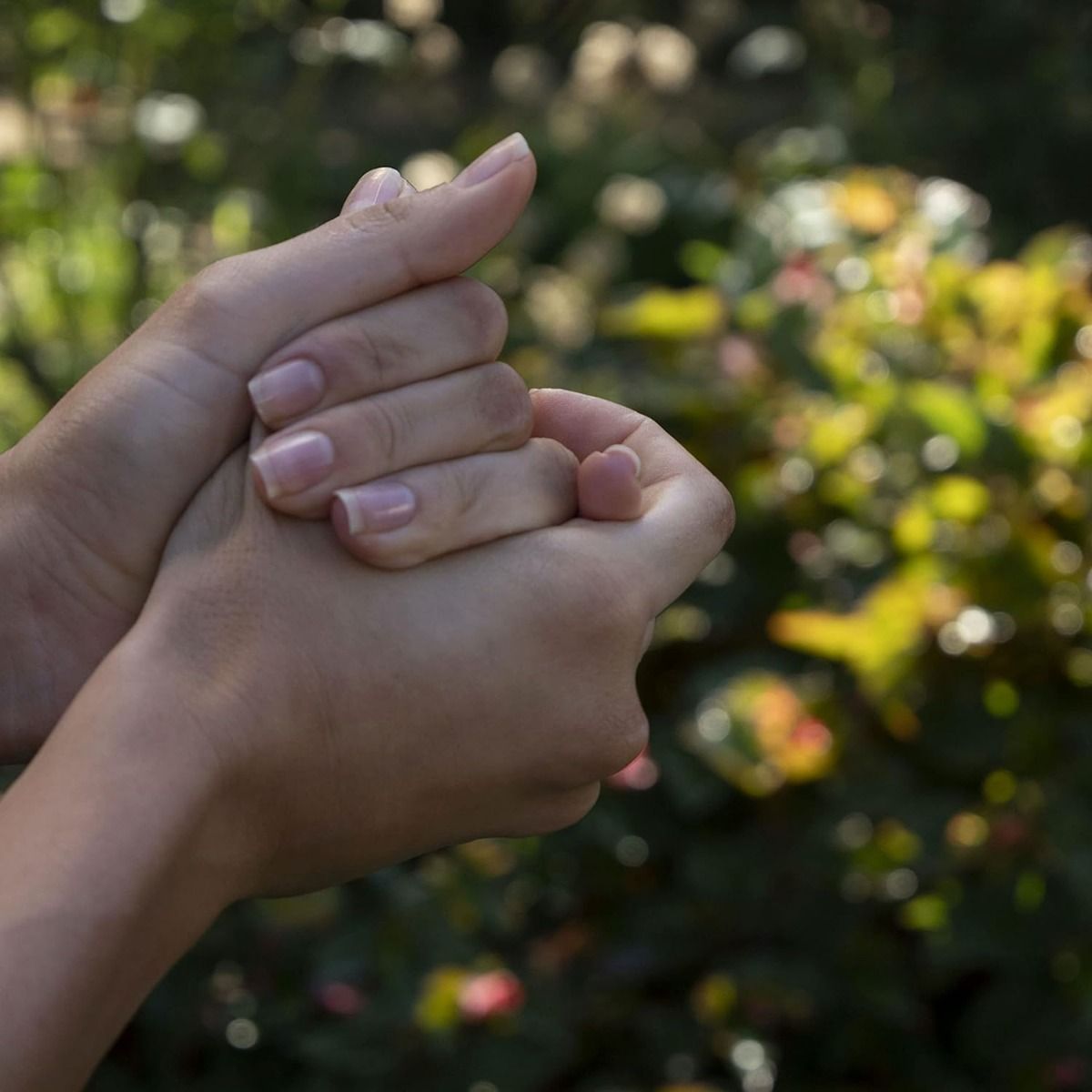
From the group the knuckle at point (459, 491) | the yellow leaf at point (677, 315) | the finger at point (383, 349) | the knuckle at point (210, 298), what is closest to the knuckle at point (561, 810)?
the knuckle at point (459, 491)

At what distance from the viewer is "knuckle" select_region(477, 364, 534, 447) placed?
129 cm

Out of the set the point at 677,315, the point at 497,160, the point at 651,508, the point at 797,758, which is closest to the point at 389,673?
the point at 651,508

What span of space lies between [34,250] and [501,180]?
81.2 inches

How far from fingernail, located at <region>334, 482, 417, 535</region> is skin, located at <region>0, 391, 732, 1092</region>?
0.04 m

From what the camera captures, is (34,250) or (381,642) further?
(34,250)

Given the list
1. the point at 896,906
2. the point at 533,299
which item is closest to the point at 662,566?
the point at 896,906

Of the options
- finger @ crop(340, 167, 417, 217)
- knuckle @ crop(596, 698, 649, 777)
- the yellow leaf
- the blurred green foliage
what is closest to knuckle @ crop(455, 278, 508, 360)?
finger @ crop(340, 167, 417, 217)

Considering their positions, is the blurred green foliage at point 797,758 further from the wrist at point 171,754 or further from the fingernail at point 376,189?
the fingernail at point 376,189

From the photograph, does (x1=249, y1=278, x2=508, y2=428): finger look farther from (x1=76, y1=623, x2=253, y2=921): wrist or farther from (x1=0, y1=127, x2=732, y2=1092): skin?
(x1=76, y1=623, x2=253, y2=921): wrist

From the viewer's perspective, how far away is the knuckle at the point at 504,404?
129cm

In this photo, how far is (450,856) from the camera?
187 cm

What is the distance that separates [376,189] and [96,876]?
66cm

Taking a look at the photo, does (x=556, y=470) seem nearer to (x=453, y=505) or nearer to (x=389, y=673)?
(x=453, y=505)

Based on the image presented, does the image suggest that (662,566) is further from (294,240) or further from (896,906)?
(896,906)
